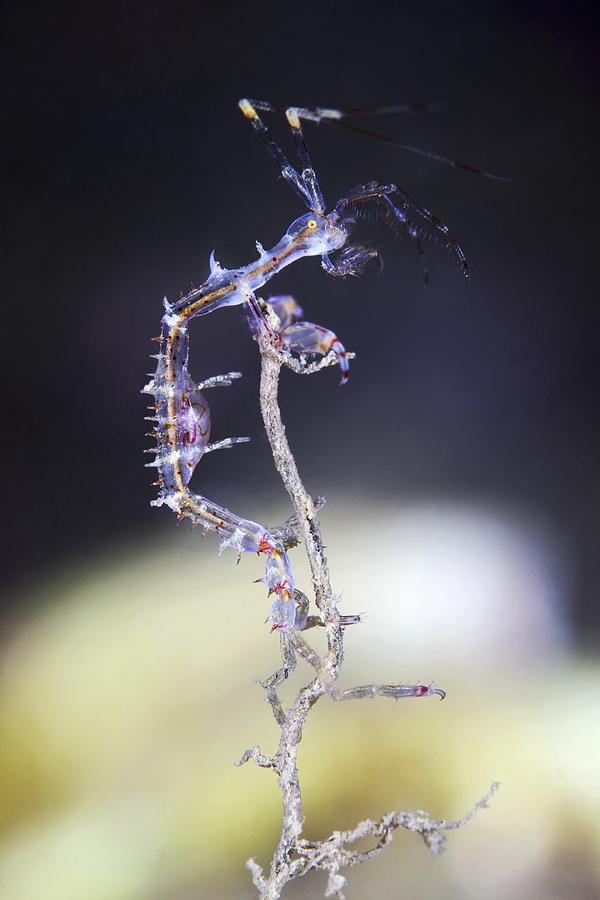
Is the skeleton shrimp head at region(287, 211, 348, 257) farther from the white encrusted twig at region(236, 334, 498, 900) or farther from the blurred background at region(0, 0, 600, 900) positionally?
the blurred background at region(0, 0, 600, 900)

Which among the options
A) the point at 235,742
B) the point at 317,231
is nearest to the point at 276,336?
the point at 317,231

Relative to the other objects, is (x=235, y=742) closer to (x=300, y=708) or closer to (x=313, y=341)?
(x=300, y=708)

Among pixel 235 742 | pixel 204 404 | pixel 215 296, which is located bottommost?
pixel 235 742

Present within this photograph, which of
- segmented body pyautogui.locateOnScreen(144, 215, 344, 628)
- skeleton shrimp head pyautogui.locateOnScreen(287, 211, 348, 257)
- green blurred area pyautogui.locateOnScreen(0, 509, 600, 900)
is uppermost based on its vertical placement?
skeleton shrimp head pyautogui.locateOnScreen(287, 211, 348, 257)

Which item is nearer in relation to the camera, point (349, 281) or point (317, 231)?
point (317, 231)

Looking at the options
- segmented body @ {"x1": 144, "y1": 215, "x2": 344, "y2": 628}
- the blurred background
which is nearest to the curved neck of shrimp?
segmented body @ {"x1": 144, "y1": 215, "x2": 344, "y2": 628}

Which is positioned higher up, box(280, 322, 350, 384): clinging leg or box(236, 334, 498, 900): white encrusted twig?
box(280, 322, 350, 384): clinging leg

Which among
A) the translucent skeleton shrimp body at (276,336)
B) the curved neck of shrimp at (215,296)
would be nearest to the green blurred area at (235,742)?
the translucent skeleton shrimp body at (276,336)

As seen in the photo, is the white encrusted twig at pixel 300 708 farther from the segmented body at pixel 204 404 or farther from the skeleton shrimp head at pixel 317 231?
the skeleton shrimp head at pixel 317 231
